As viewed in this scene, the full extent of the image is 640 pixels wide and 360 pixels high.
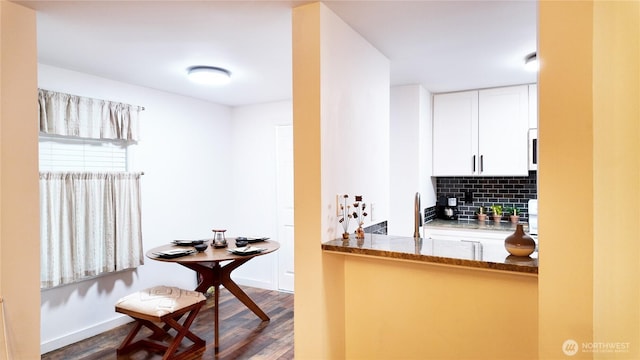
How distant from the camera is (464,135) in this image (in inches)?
159

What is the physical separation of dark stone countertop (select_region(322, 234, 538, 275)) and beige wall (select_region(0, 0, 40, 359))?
5.30 ft

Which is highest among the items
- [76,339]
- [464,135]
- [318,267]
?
[464,135]

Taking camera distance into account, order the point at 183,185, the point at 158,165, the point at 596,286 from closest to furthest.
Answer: the point at 596,286, the point at 158,165, the point at 183,185

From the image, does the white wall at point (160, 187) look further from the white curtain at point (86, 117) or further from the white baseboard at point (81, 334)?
the white curtain at point (86, 117)

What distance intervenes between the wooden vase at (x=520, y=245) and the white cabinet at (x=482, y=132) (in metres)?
2.37

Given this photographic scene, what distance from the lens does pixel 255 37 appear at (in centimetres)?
243

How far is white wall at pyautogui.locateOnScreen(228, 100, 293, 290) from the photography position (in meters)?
4.62

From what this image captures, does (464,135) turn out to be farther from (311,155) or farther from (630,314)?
(630,314)

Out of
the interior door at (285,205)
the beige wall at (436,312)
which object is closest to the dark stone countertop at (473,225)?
the interior door at (285,205)

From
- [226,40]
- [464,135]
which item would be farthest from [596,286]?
[464,135]

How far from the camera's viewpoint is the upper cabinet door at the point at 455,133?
399 cm

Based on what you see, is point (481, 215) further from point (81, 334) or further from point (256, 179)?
point (81, 334)

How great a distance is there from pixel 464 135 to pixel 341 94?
236 cm

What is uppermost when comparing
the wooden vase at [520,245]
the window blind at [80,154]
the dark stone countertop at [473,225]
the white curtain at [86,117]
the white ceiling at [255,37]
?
the white ceiling at [255,37]
